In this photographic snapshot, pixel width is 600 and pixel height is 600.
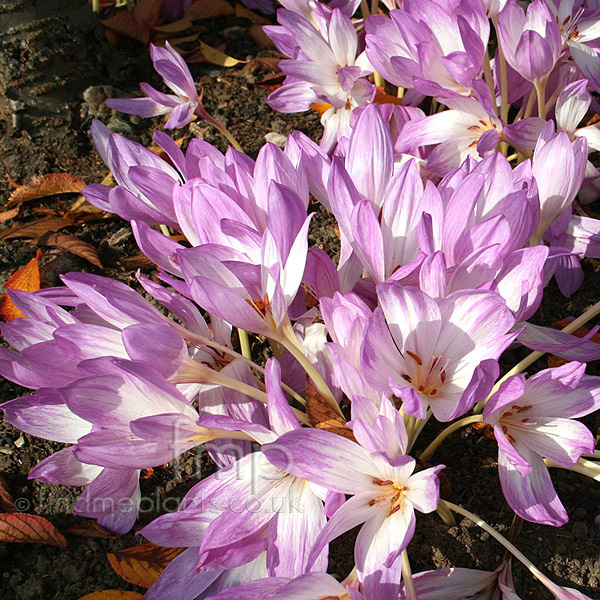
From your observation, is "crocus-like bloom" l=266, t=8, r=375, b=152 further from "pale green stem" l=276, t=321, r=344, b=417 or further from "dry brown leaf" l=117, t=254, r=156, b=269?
"pale green stem" l=276, t=321, r=344, b=417

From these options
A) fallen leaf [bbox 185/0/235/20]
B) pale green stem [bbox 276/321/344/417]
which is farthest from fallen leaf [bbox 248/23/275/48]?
pale green stem [bbox 276/321/344/417]

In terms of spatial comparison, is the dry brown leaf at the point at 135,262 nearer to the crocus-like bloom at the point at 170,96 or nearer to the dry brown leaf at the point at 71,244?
the dry brown leaf at the point at 71,244

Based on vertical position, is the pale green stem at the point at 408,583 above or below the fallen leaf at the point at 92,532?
above

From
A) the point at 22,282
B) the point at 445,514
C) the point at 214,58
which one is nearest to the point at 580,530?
the point at 445,514

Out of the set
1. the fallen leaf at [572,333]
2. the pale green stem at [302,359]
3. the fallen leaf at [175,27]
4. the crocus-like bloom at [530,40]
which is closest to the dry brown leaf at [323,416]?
the pale green stem at [302,359]

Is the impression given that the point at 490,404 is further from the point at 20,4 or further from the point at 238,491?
the point at 20,4

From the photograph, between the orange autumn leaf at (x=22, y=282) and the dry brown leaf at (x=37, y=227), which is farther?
the dry brown leaf at (x=37, y=227)
